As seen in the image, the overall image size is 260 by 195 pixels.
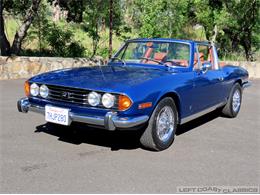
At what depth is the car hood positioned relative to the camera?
14.8 ft

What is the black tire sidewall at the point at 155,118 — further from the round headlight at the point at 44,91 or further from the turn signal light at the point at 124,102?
the round headlight at the point at 44,91

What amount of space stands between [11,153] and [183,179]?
7.01 ft

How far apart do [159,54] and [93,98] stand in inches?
74.1

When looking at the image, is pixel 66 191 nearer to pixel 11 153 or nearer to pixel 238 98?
pixel 11 153

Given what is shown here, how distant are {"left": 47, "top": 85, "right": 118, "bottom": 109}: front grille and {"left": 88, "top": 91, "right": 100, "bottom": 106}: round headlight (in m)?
0.04

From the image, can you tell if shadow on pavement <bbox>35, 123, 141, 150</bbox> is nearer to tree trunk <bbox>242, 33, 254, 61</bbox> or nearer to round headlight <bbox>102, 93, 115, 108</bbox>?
round headlight <bbox>102, 93, 115, 108</bbox>

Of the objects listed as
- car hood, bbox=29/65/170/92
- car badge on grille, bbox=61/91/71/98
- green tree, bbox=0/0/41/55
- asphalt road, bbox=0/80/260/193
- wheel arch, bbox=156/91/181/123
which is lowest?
asphalt road, bbox=0/80/260/193

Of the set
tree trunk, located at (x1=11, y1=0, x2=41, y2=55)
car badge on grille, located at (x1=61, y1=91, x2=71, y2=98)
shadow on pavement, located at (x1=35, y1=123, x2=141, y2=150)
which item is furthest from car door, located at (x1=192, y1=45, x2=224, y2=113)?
tree trunk, located at (x1=11, y1=0, x2=41, y2=55)

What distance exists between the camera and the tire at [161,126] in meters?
4.75

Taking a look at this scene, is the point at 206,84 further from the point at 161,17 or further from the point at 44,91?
the point at 161,17

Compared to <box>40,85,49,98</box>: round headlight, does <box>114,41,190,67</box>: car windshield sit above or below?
above

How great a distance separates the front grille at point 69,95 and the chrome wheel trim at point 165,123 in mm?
750

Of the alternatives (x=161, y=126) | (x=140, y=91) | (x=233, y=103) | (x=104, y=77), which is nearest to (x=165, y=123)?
(x=161, y=126)

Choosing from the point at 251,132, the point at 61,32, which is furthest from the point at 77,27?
the point at 251,132
